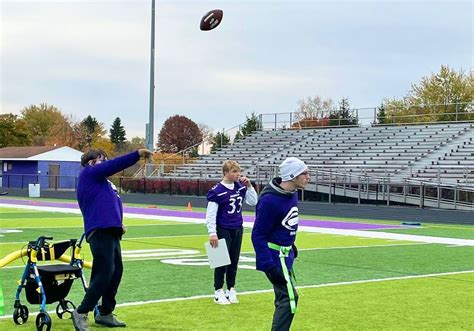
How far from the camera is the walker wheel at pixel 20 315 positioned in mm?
8250

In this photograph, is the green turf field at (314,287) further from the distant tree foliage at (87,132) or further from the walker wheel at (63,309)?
the distant tree foliage at (87,132)

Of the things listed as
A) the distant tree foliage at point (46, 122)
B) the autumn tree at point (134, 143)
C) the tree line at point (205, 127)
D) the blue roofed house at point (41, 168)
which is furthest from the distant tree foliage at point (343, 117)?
the autumn tree at point (134, 143)

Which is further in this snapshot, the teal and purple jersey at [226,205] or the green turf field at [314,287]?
the teal and purple jersey at [226,205]

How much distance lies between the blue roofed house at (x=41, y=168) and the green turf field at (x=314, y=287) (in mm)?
42502

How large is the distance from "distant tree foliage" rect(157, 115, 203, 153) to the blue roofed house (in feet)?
164

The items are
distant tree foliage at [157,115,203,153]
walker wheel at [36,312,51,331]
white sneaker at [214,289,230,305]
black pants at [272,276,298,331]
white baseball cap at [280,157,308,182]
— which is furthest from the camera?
distant tree foliage at [157,115,203,153]

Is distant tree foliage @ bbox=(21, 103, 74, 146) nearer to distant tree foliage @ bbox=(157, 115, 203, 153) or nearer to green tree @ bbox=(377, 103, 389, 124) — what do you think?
distant tree foliage @ bbox=(157, 115, 203, 153)

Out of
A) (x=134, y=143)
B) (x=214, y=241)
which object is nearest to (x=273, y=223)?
(x=214, y=241)

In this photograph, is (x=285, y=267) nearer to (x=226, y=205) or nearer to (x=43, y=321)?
(x=43, y=321)

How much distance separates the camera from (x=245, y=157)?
49625mm

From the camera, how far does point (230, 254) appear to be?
32.4ft

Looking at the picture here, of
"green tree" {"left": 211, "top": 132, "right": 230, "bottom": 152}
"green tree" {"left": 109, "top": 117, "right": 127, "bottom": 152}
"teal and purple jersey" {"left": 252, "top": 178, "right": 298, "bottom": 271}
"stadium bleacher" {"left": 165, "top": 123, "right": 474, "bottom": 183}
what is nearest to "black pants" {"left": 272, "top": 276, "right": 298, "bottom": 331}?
"teal and purple jersey" {"left": 252, "top": 178, "right": 298, "bottom": 271}

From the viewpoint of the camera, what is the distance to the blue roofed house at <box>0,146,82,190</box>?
60562 millimetres

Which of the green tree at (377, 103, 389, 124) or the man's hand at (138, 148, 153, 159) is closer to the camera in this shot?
the man's hand at (138, 148, 153, 159)
